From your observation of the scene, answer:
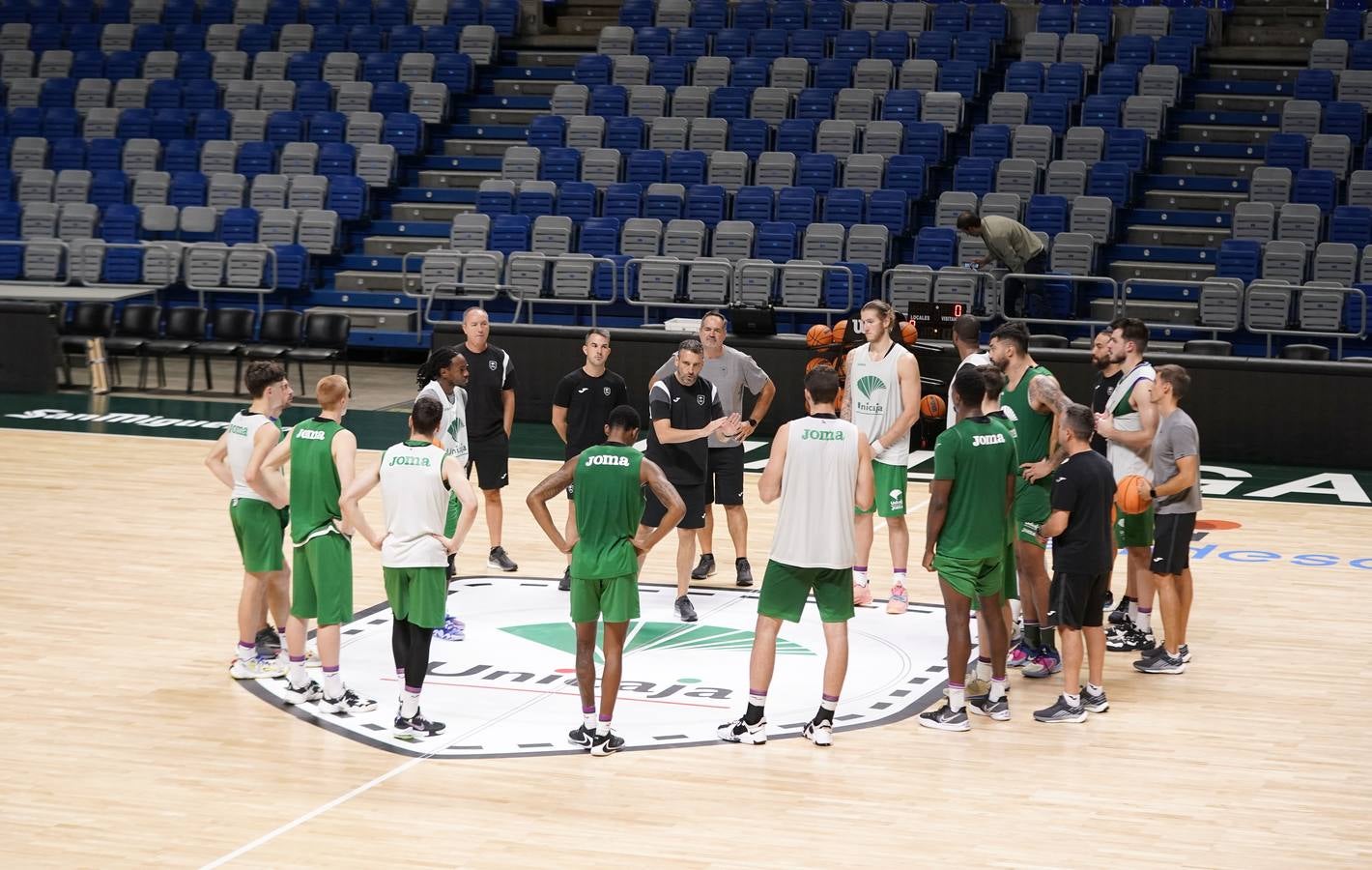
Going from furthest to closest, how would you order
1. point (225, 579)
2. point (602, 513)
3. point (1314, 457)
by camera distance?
point (1314, 457) → point (225, 579) → point (602, 513)

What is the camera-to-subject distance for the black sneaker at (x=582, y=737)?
307 inches

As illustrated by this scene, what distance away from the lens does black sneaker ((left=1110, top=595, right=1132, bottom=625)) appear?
10.2 metres

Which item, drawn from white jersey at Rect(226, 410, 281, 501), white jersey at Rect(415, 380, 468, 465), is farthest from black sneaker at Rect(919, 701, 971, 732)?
white jersey at Rect(226, 410, 281, 501)

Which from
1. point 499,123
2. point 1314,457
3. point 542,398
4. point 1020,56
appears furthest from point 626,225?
point 1314,457

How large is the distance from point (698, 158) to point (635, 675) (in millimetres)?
12954

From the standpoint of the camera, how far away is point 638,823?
691 centimetres

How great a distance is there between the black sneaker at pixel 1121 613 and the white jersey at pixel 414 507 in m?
4.47

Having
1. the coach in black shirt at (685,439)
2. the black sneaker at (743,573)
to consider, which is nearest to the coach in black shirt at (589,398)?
the coach in black shirt at (685,439)

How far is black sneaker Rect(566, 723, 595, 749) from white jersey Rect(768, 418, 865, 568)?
119 cm

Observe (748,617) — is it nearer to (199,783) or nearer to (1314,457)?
(199,783)

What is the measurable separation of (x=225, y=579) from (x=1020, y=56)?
50.7ft

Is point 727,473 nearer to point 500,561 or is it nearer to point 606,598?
point 500,561

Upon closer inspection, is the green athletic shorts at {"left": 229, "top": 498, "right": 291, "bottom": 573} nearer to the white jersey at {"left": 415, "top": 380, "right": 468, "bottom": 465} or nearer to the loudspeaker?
the white jersey at {"left": 415, "top": 380, "right": 468, "bottom": 465}

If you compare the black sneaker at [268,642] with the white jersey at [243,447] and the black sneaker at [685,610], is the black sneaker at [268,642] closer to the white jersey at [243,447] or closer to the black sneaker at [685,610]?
the white jersey at [243,447]
